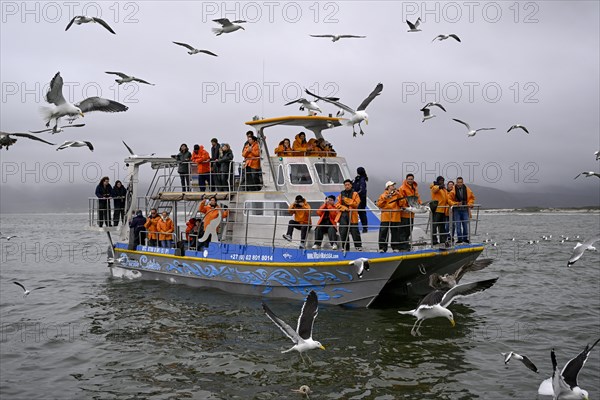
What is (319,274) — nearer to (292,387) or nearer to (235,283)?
(235,283)

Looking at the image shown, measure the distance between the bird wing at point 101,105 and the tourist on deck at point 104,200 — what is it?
6.40 meters

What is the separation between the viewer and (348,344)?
33.2 feet

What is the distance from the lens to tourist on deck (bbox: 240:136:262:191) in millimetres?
14789

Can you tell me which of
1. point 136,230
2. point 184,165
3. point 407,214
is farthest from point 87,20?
point 407,214

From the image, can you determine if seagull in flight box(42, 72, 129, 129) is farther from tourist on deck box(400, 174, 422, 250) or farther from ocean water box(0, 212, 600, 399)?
tourist on deck box(400, 174, 422, 250)

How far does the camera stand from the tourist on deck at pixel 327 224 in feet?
40.6

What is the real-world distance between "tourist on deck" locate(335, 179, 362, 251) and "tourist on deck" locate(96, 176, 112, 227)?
29.7ft

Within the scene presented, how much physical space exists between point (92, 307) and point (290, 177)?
6.23 meters

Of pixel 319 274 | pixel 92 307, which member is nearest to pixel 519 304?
pixel 319 274

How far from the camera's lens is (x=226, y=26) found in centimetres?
1356

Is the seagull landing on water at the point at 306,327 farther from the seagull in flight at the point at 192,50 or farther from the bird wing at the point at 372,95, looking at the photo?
the seagull in flight at the point at 192,50

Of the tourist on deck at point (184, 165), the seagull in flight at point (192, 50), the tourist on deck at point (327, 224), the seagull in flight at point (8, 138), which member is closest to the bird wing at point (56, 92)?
the seagull in flight at point (8, 138)

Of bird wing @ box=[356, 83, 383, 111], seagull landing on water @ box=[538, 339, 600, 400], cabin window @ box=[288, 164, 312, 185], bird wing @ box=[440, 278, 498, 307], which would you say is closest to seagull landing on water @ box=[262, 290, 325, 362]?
bird wing @ box=[440, 278, 498, 307]

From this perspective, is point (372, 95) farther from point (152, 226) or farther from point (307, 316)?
point (152, 226)
